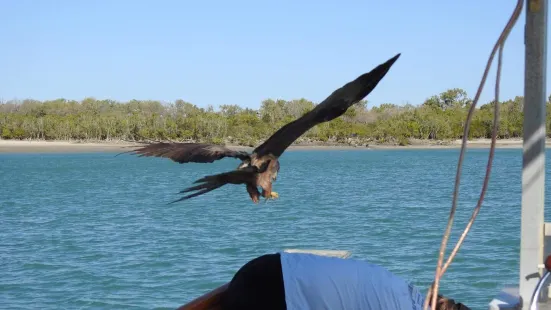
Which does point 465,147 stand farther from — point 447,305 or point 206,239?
point 206,239

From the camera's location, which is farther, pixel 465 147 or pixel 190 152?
pixel 190 152

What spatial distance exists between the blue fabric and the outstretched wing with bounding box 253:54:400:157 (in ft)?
1.16

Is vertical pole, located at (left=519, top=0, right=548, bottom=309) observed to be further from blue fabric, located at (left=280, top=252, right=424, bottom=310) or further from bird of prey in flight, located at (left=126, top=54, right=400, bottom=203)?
blue fabric, located at (left=280, top=252, right=424, bottom=310)

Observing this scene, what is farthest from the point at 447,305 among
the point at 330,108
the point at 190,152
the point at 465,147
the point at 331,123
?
the point at 331,123

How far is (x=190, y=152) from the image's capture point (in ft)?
8.51

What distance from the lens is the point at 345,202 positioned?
3031 cm

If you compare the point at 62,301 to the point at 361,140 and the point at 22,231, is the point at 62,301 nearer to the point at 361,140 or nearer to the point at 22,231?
the point at 22,231

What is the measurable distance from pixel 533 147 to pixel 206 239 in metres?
15.5

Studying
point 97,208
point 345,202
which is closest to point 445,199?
point 345,202

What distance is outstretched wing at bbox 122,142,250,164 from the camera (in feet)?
8.27

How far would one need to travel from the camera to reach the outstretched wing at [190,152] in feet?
8.27

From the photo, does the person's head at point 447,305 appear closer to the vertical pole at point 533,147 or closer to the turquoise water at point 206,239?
the vertical pole at point 533,147

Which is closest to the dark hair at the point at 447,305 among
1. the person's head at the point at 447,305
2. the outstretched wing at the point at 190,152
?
the person's head at the point at 447,305

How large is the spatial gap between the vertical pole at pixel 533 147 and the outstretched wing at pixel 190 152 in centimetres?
228
